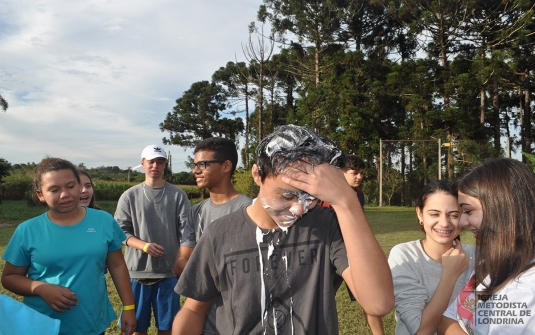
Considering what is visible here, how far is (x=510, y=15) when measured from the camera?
25547 mm

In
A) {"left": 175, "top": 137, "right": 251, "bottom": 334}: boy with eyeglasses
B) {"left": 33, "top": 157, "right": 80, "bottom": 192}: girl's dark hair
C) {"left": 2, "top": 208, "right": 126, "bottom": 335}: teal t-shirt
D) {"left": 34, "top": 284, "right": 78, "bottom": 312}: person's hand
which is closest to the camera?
{"left": 34, "top": 284, "right": 78, "bottom": 312}: person's hand

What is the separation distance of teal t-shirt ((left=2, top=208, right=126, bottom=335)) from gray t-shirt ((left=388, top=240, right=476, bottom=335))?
1691 millimetres

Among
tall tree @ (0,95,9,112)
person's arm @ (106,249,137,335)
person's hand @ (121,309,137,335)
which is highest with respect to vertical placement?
tall tree @ (0,95,9,112)

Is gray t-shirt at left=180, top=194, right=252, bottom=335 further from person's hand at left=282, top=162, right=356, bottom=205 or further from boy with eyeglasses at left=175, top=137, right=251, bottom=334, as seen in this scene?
person's hand at left=282, top=162, right=356, bottom=205

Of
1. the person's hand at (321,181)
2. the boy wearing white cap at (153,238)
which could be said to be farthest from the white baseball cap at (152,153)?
the person's hand at (321,181)

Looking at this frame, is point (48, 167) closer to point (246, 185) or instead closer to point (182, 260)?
point (182, 260)

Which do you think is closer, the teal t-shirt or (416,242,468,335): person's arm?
(416,242,468,335): person's arm

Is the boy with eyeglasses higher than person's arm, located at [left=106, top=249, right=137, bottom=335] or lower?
higher

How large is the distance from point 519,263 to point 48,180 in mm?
2364

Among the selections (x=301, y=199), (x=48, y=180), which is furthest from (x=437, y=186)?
(x=48, y=180)

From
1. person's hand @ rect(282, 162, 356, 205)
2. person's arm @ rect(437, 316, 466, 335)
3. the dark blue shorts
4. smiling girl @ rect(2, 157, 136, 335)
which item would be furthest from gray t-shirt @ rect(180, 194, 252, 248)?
person's hand @ rect(282, 162, 356, 205)

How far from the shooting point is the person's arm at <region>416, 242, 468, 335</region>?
79.9 inches

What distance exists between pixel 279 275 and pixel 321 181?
1.44 ft

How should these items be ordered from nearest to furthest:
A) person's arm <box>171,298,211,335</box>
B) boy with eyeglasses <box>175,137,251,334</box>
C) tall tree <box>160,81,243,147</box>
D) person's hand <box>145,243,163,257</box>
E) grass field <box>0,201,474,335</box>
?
person's arm <box>171,298,211,335</box>
boy with eyeglasses <box>175,137,251,334</box>
person's hand <box>145,243,163,257</box>
grass field <box>0,201,474,335</box>
tall tree <box>160,81,243,147</box>
